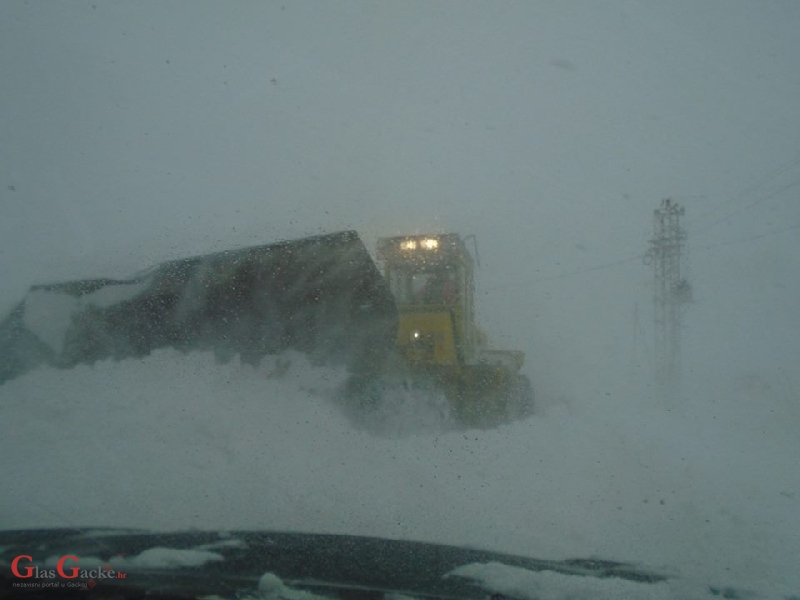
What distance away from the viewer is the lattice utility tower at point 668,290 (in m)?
14.2

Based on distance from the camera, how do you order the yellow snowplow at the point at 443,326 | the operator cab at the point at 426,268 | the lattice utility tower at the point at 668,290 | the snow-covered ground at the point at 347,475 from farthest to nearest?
the lattice utility tower at the point at 668,290 → the operator cab at the point at 426,268 → the yellow snowplow at the point at 443,326 → the snow-covered ground at the point at 347,475

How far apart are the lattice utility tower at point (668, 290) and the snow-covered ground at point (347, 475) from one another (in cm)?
744

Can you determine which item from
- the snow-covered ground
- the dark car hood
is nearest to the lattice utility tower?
the snow-covered ground

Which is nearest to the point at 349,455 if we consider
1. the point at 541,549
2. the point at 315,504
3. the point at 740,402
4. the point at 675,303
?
the point at 315,504

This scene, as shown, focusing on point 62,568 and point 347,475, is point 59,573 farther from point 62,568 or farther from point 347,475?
point 347,475

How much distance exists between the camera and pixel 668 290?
47.2ft

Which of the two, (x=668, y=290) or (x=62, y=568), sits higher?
(x=668, y=290)

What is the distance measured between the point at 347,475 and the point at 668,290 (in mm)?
11484

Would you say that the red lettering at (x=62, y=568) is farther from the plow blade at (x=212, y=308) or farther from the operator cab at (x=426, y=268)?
the operator cab at (x=426, y=268)

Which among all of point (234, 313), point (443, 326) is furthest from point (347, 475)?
point (443, 326)

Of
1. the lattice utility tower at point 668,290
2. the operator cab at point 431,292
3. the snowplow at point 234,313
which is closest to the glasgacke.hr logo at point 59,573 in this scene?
the snowplow at point 234,313

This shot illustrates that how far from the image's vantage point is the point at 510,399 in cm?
837

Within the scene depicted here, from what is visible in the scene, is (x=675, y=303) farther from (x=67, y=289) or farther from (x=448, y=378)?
(x=67, y=289)

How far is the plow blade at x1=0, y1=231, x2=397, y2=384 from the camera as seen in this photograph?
5.90 m
